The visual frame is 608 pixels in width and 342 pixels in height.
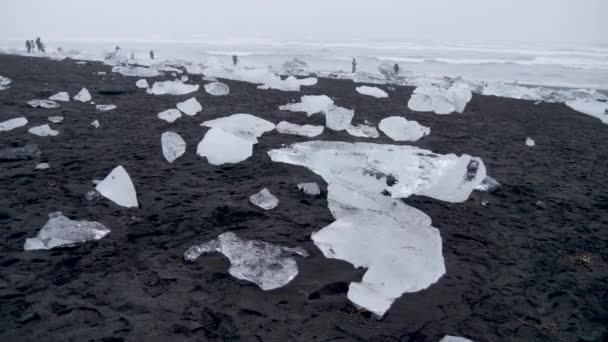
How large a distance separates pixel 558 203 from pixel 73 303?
2.92 meters

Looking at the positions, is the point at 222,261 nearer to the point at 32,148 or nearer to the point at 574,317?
the point at 574,317

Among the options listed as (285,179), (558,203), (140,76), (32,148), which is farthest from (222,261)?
(140,76)

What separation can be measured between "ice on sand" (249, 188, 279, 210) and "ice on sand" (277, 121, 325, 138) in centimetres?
151

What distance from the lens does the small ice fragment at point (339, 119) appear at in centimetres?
405

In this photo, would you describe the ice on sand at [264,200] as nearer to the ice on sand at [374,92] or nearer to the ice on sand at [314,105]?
the ice on sand at [314,105]

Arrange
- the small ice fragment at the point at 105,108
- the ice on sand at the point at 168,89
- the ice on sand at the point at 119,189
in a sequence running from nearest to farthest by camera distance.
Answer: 1. the ice on sand at the point at 119,189
2. the small ice fragment at the point at 105,108
3. the ice on sand at the point at 168,89

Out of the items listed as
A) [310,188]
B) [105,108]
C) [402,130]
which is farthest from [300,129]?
[105,108]

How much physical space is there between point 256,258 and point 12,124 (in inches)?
118

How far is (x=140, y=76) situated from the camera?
7.22 meters

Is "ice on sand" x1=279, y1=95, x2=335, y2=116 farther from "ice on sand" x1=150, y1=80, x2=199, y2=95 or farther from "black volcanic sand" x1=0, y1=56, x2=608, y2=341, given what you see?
"ice on sand" x1=150, y1=80, x2=199, y2=95

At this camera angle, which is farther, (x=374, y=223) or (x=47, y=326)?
(x=374, y=223)

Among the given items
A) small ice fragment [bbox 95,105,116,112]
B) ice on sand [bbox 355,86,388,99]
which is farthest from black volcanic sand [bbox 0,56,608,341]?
ice on sand [bbox 355,86,388,99]

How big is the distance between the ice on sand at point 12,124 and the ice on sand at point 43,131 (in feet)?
0.61

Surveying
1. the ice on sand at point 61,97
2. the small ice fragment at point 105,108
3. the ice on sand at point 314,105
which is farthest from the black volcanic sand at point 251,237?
the ice on sand at point 314,105
